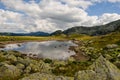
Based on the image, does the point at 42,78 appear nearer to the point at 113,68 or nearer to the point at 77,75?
the point at 77,75

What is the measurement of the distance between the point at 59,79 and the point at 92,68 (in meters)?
2.65

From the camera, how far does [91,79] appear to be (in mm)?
14969

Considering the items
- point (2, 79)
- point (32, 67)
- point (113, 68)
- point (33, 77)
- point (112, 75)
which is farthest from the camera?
point (32, 67)

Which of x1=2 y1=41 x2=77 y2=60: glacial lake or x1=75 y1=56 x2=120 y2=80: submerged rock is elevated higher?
x1=75 y1=56 x2=120 y2=80: submerged rock

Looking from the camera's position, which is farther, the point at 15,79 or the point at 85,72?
the point at 15,79

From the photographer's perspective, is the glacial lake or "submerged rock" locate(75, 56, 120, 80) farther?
the glacial lake

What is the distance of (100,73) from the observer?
15.4m

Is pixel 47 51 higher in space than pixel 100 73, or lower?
lower

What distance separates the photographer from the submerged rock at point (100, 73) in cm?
1506

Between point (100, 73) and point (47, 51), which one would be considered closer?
point (100, 73)

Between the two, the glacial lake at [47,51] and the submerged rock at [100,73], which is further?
the glacial lake at [47,51]

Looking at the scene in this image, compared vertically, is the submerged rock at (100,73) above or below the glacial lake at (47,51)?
above

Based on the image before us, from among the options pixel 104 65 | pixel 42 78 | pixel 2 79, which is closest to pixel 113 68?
pixel 104 65

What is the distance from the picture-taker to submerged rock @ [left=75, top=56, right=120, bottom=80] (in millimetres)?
15062
